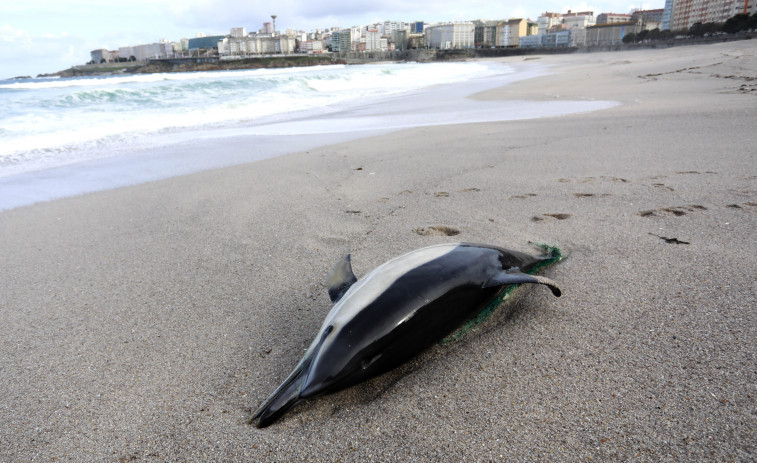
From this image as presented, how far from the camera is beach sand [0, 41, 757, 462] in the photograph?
1.48 m

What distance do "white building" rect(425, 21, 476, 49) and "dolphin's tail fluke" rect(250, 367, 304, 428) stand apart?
130 metres

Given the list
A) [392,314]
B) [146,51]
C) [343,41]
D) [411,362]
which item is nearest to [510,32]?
[343,41]

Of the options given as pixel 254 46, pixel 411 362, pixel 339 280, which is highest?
pixel 254 46

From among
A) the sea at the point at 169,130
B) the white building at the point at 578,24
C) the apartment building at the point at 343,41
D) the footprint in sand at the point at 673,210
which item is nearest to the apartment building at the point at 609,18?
the white building at the point at 578,24

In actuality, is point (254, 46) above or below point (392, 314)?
above

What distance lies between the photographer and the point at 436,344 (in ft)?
6.10

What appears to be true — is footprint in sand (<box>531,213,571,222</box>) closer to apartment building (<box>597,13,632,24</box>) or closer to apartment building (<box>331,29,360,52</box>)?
apartment building (<box>331,29,360,52</box>)

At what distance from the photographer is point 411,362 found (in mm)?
1813

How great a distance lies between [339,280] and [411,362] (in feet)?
1.66

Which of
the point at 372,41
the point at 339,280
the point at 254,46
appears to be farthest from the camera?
the point at 372,41

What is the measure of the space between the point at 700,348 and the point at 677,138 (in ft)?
15.0

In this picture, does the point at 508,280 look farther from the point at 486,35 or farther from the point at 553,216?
the point at 486,35

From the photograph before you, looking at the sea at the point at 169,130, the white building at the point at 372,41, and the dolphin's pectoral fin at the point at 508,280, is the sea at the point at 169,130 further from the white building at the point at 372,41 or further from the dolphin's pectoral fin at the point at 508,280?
the white building at the point at 372,41

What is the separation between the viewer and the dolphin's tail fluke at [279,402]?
5.01 ft
